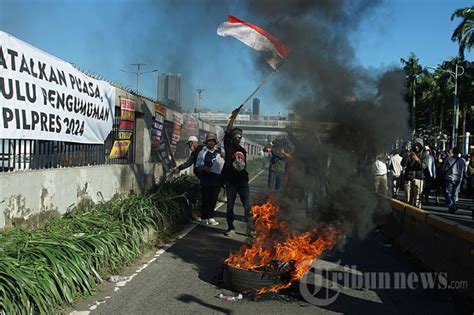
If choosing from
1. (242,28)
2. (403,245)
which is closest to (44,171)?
(242,28)

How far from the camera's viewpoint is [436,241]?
6.34 m

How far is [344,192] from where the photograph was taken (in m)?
6.94

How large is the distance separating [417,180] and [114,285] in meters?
8.52

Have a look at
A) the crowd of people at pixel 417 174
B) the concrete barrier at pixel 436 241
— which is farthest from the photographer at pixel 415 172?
the concrete barrier at pixel 436 241

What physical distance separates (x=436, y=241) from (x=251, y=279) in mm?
2584

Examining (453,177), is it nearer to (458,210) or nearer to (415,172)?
(458,210)

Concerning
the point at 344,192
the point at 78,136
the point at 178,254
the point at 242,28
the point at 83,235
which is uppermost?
the point at 242,28

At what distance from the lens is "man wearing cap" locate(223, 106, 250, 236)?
28.3ft

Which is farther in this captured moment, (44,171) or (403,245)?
(403,245)

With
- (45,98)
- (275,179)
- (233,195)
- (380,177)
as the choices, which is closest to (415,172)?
(380,177)

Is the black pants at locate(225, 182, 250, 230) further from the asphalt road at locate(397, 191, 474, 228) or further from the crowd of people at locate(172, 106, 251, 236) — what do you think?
the asphalt road at locate(397, 191, 474, 228)

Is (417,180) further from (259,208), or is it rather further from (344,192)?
(259,208)

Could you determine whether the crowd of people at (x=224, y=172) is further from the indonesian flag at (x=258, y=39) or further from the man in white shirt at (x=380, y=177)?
the man in white shirt at (x=380, y=177)

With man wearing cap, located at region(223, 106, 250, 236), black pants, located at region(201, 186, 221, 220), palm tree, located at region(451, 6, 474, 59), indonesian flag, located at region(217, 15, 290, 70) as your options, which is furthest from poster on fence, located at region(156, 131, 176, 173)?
palm tree, located at region(451, 6, 474, 59)
